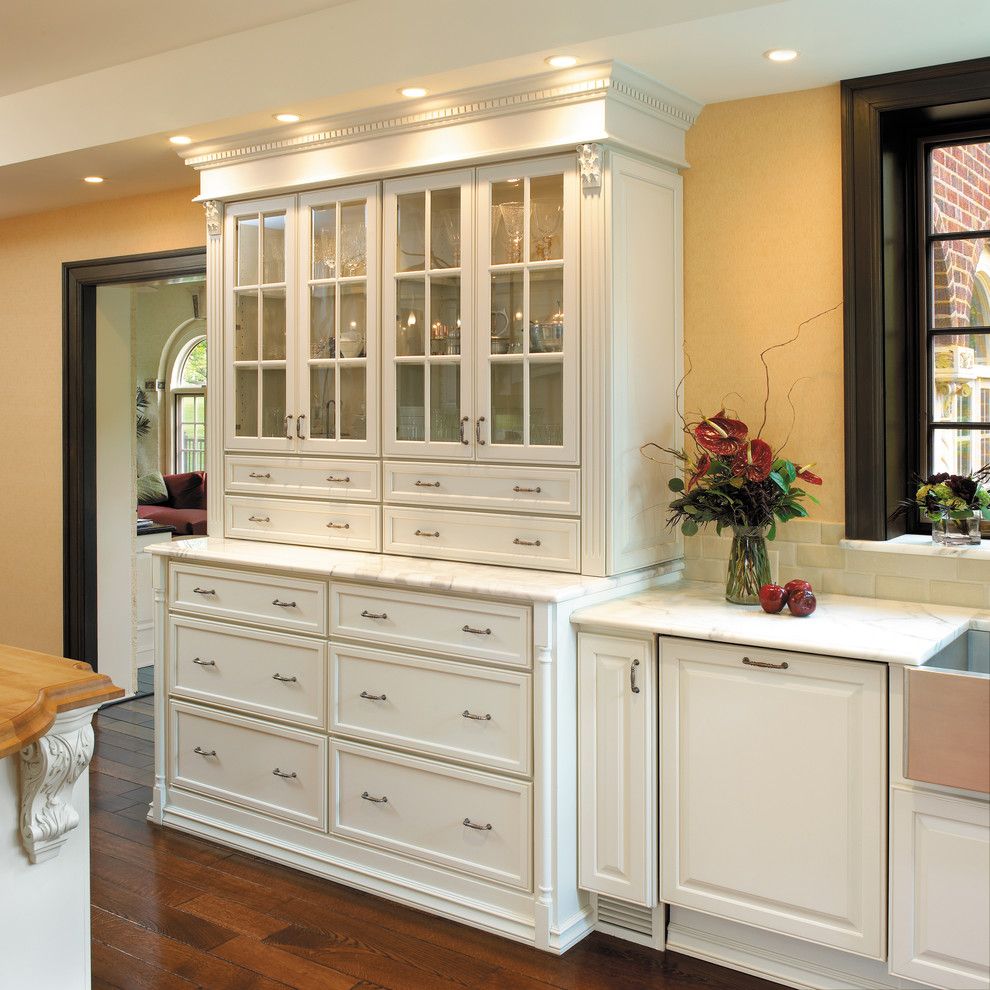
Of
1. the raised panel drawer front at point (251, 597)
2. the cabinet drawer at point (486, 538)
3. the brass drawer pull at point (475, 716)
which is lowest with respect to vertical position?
the brass drawer pull at point (475, 716)

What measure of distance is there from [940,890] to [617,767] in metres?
0.84

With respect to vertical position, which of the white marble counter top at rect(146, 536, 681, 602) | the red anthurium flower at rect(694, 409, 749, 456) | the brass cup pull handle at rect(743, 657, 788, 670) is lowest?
the brass cup pull handle at rect(743, 657, 788, 670)

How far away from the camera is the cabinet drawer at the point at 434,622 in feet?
9.57

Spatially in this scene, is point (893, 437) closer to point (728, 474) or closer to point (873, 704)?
point (728, 474)

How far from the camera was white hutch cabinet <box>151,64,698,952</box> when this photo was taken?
9.72ft

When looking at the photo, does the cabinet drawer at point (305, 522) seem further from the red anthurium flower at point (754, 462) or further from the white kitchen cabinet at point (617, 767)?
the red anthurium flower at point (754, 462)

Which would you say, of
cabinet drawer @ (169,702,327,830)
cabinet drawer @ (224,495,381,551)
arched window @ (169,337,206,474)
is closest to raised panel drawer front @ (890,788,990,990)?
cabinet drawer @ (169,702,327,830)

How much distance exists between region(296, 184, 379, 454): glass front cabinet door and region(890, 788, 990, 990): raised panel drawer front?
197 cm

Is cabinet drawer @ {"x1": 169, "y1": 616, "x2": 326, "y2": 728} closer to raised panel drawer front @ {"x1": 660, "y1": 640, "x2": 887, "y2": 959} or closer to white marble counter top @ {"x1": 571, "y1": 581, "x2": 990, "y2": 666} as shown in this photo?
white marble counter top @ {"x1": 571, "y1": 581, "x2": 990, "y2": 666}

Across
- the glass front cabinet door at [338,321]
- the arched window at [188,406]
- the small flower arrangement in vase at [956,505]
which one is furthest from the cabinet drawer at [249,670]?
the arched window at [188,406]

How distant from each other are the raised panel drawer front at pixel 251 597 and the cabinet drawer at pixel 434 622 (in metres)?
0.09

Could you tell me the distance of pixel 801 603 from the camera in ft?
9.23

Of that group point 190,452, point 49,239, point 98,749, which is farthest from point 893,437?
point 190,452

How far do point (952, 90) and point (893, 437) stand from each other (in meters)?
0.97
